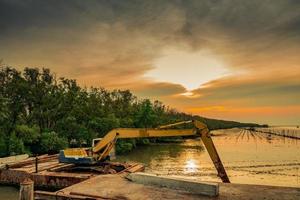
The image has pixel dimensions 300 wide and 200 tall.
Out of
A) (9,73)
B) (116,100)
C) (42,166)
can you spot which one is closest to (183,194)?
(42,166)

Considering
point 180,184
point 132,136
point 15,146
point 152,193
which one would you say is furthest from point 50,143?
point 180,184

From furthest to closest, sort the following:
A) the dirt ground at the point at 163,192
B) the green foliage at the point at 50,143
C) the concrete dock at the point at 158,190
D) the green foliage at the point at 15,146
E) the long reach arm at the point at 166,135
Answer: the green foliage at the point at 50,143, the green foliage at the point at 15,146, the long reach arm at the point at 166,135, the concrete dock at the point at 158,190, the dirt ground at the point at 163,192

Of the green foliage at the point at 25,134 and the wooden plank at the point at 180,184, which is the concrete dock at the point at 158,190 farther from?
the green foliage at the point at 25,134

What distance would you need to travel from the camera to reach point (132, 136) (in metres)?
23.0

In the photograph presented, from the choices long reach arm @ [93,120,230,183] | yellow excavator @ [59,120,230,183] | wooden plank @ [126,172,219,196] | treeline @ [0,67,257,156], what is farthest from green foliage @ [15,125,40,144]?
wooden plank @ [126,172,219,196]

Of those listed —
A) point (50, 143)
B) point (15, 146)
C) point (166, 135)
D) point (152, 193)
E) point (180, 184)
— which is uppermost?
point (166, 135)

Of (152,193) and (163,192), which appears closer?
(152,193)

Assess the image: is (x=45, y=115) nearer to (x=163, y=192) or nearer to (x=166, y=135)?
(x=166, y=135)

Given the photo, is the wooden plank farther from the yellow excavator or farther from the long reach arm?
the yellow excavator

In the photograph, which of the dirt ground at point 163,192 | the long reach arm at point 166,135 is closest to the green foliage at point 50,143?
the long reach arm at point 166,135

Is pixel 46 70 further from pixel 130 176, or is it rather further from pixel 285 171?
pixel 130 176

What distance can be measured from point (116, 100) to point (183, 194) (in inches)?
2512

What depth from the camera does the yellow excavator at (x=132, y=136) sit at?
2198 cm

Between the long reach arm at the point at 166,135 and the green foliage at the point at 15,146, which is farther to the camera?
the green foliage at the point at 15,146
